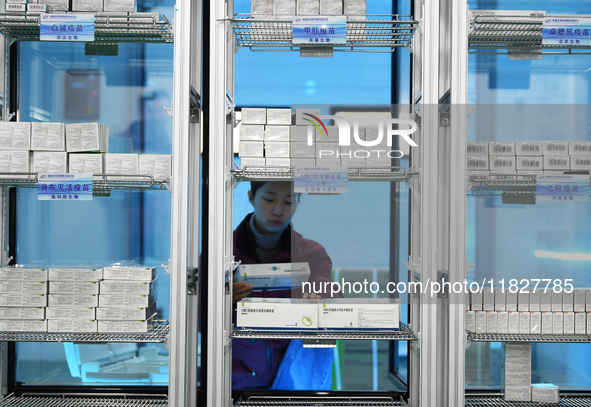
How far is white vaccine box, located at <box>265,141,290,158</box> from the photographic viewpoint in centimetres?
198

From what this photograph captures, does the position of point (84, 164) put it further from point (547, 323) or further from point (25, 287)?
point (547, 323)

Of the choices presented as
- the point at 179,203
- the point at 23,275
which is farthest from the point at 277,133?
the point at 23,275

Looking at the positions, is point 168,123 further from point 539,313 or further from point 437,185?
point 539,313

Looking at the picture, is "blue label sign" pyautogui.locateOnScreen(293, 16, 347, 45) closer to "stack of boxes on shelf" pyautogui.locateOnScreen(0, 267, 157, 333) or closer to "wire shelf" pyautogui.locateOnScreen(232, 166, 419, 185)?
"wire shelf" pyautogui.locateOnScreen(232, 166, 419, 185)

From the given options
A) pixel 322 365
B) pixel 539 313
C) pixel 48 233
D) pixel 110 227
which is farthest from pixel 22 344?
pixel 539 313

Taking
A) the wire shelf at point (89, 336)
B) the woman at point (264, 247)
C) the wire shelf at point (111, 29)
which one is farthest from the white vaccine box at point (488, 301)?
the wire shelf at point (111, 29)

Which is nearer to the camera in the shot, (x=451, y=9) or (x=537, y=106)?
(x=451, y=9)

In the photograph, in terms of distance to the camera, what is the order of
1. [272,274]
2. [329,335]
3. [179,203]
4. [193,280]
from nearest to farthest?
[179,203], [329,335], [193,280], [272,274]

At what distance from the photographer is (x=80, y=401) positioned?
84.1 inches

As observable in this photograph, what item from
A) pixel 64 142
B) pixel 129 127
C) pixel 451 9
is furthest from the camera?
pixel 129 127

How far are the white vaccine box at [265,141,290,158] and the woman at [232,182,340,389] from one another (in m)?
0.38

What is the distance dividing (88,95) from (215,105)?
956 mm

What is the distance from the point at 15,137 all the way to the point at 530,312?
8.78 feet

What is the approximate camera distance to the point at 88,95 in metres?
→ 2.27
